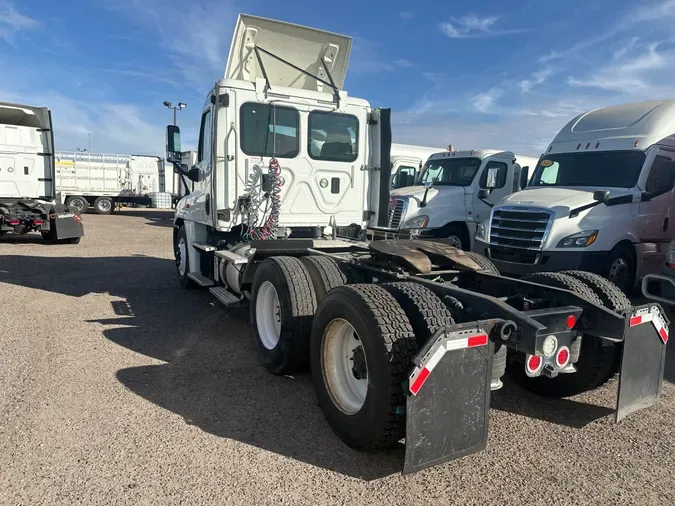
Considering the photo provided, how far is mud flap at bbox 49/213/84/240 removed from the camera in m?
13.5

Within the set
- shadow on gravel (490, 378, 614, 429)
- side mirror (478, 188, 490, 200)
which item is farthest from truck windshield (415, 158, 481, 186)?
shadow on gravel (490, 378, 614, 429)

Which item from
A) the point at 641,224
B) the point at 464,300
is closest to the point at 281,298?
the point at 464,300

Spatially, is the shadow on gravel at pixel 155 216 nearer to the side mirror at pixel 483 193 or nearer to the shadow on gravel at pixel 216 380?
the shadow on gravel at pixel 216 380

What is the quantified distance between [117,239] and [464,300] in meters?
14.8

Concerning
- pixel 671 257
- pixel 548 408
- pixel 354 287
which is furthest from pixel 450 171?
pixel 354 287

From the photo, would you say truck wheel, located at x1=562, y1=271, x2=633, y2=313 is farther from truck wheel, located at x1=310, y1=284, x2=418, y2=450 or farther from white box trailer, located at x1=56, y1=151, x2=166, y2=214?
white box trailer, located at x1=56, y1=151, x2=166, y2=214

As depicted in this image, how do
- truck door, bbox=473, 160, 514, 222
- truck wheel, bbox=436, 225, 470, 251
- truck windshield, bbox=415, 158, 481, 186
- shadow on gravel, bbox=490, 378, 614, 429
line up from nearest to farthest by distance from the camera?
1. shadow on gravel, bbox=490, 378, 614, 429
2. truck wheel, bbox=436, 225, 470, 251
3. truck door, bbox=473, 160, 514, 222
4. truck windshield, bbox=415, 158, 481, 186

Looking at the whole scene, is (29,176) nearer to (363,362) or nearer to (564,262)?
(564,262)

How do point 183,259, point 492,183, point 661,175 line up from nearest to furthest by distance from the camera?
point 661,175
point 183,259
point 492,183

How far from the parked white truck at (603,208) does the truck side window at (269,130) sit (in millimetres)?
3744

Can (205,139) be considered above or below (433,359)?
above

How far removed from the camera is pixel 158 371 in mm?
4617

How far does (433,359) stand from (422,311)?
44cm

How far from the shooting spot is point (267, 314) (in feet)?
16.3
